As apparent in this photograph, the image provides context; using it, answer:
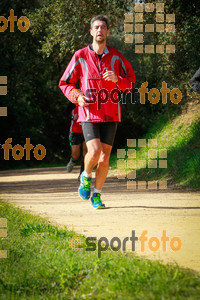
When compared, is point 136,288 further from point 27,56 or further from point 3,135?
point 3,135

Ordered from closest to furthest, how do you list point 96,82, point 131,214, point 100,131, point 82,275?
point 82,275, point 96,82, point 131,214, point 100,131

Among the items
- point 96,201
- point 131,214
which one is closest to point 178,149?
point 96,201

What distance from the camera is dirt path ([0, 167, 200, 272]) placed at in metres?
5.03

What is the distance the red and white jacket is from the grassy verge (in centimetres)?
397

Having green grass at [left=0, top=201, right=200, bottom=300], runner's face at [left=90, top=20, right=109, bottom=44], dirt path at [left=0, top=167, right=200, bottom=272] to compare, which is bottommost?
dirt path at [left=0, top=167, right=200, bottom=272]

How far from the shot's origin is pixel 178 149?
43.8 feet

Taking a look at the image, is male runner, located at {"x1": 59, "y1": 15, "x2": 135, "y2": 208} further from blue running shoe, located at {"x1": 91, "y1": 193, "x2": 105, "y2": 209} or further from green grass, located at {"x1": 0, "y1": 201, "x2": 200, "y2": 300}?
green grass, located at {"x1": 0, "y1": 201, "x2": 200, "y2": 300}

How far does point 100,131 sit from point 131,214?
3.85ft

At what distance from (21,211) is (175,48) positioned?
27.1 ft

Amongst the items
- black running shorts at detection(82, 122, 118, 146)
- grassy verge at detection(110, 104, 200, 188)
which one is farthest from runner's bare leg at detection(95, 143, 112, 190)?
grassy verge at detection(110, 104, 200, 188)

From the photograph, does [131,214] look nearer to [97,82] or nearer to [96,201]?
[96,201]

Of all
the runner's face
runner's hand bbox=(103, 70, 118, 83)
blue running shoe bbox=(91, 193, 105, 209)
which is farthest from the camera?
blue running shoe bbox=(91, 193, 105, 209)

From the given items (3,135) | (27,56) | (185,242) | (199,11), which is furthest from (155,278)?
(3,135)

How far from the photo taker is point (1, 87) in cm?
2159
